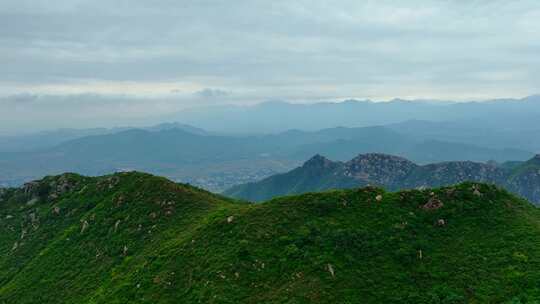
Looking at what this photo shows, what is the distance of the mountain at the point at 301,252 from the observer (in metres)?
36.8

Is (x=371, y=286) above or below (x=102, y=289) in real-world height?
above

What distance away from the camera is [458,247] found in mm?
41094

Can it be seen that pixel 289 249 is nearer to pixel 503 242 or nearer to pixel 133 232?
pixel 503 242

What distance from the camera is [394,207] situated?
47.4m

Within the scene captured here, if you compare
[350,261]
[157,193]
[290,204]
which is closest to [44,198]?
[157,193]

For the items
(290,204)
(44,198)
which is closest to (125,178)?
(44,198)

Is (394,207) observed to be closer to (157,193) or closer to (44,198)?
(157,193)

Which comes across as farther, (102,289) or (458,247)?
(102,289)

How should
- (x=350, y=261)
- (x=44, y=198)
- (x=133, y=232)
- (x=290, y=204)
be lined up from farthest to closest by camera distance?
1. (x=44, y=198)
2. (x=133, y=232)
3. (x=290, y=204)
4. (x=350, y=261)

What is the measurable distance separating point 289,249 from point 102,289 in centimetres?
2237

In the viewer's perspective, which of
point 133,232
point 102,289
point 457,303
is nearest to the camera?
point 457,303

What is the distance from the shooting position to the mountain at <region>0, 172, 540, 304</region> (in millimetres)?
36812

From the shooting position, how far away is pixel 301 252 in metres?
41.9

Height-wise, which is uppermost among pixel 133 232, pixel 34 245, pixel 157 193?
pixel 157 193
